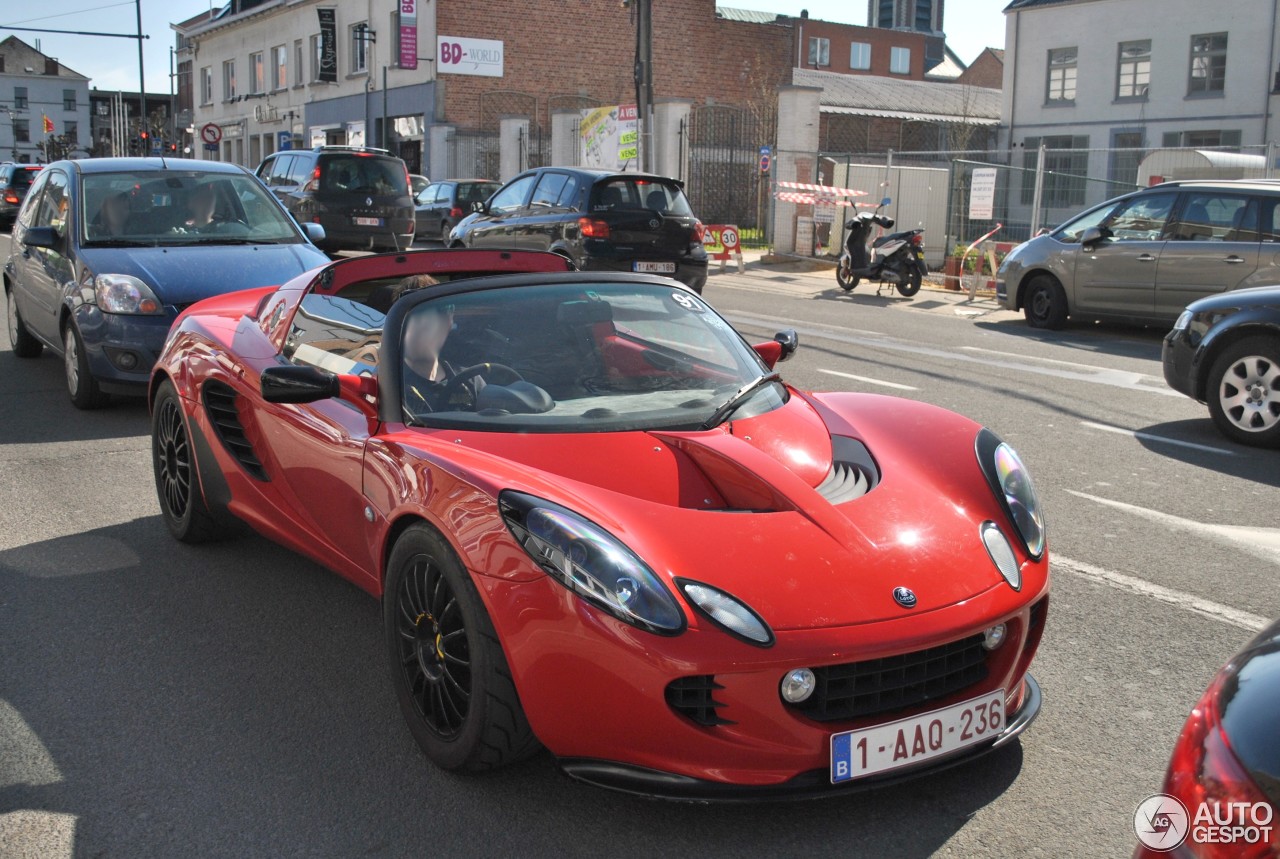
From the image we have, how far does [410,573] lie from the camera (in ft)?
11.1

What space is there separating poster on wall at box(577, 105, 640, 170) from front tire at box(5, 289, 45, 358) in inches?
689

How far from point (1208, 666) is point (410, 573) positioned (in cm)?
259

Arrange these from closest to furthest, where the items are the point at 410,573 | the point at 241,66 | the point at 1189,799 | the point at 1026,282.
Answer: the point at 1189,799 < the point at 410,573 < the point at 1026,282 < the point at 241,66

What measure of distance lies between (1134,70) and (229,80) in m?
41.6

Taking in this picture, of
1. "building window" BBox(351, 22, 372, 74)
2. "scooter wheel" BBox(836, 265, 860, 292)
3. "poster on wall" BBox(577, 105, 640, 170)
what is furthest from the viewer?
"building window" BBox(351, 22, 372, 74)

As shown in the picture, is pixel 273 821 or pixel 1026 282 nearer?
pixel 273 821

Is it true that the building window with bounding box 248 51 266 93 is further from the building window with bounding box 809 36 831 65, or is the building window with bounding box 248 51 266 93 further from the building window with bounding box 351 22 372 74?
the building window with bounding box 809 36 831 65

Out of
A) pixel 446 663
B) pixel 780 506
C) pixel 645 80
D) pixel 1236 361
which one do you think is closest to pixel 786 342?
pixel 780 506

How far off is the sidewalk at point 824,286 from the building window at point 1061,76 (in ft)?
55.8

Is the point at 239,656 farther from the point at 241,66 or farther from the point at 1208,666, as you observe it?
the point at 241,66

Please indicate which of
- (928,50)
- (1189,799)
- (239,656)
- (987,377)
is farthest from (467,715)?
(928,50)

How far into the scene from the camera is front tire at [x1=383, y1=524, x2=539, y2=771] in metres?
3.01

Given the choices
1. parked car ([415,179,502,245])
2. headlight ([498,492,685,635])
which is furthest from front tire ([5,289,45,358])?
parked car ([415,179,502,245])

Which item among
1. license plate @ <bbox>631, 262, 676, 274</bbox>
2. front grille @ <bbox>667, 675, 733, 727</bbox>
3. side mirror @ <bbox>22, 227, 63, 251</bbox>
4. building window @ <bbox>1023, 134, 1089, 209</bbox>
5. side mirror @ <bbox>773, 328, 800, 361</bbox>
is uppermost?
building window @ <bbox>1023, 134, 1089, 209</bbox>
